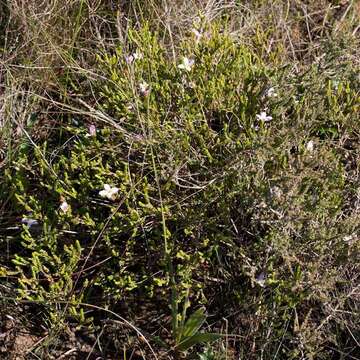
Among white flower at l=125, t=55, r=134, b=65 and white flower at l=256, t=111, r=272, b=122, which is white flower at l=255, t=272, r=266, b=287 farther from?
white flower at l=125, t=55, r=134, b=65

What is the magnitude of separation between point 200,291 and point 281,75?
832 mm

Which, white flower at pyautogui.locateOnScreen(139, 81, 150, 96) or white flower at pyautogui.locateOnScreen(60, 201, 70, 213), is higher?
white flower at pyautogui.locateOnScreen(139, 81, 150, 96)

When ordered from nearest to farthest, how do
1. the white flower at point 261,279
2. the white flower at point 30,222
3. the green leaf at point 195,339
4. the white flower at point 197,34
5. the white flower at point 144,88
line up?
the green leaf at point 195,339
the white flower at point 261,279
the white flower at point 30,222
the white flower at point 144,88
the white flower at point 197,34

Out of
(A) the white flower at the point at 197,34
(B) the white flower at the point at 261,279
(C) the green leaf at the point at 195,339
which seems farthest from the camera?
(A) the white flower at the point at 197,34

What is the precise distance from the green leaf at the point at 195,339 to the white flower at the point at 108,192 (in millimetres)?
507

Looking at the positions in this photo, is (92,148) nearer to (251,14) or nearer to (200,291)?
(200,291)

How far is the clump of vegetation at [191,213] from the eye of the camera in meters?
2.17

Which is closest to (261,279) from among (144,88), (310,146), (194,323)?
(194,323)

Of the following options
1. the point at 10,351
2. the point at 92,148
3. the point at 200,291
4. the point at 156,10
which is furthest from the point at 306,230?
the point at 156,10

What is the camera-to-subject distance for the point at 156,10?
9.51 feet

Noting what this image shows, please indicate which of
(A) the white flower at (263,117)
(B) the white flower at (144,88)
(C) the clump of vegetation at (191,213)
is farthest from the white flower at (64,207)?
(A) the white flower at (263,117)

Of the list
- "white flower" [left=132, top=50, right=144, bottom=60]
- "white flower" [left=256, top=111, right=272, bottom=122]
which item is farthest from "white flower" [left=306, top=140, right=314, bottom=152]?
"white flower" [left=132, top=50, right=144, bottom=60]

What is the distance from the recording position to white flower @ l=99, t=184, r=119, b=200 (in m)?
2.22

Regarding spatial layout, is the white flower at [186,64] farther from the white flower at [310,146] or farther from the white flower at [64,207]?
the white flower at [64,207]
